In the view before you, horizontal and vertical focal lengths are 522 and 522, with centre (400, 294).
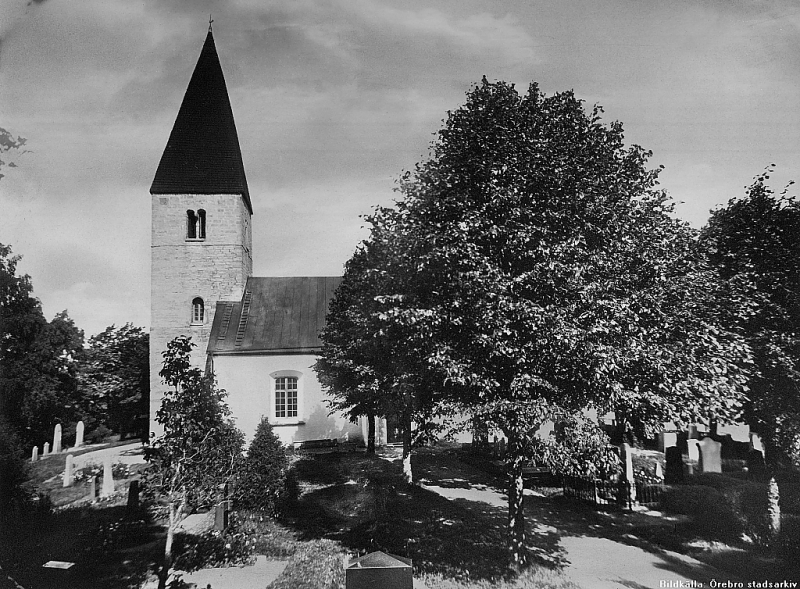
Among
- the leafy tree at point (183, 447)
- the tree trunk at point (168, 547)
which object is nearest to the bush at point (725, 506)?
the leafy tree at point (183, 447)

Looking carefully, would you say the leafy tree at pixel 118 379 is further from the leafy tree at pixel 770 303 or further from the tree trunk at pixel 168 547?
the leafy tree at pixel 770 303

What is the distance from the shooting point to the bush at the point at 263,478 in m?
11.9

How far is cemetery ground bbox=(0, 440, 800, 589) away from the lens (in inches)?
339

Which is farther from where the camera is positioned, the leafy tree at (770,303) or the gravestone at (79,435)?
the gravestone at (79,435)

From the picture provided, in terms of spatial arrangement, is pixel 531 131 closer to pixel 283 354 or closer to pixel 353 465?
pixel 353 465

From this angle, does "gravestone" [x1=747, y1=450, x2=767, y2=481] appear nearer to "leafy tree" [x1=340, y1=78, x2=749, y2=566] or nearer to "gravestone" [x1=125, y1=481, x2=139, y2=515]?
"leafy tree" [x1=340, y1=78, x2=749, y2=566]

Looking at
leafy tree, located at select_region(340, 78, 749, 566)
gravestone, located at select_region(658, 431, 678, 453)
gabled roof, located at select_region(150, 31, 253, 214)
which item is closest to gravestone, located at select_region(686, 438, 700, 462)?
gravestone, located at select_region(658, 431, 678, 453)

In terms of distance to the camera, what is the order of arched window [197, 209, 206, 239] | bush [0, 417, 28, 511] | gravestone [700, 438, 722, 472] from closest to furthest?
bush [0, 417, 28, 511] → gravestone [700, 438, 722, 472] → arched window [197, 209, 206, 239]

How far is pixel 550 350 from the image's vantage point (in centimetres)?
808

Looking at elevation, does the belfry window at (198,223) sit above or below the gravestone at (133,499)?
above

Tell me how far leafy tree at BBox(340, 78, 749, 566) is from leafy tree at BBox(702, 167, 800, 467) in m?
0.69

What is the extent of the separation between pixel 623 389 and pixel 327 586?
5936 millimetres

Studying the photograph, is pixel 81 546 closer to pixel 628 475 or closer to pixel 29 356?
pixel 29 356

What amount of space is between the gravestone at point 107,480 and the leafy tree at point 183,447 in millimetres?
3780
